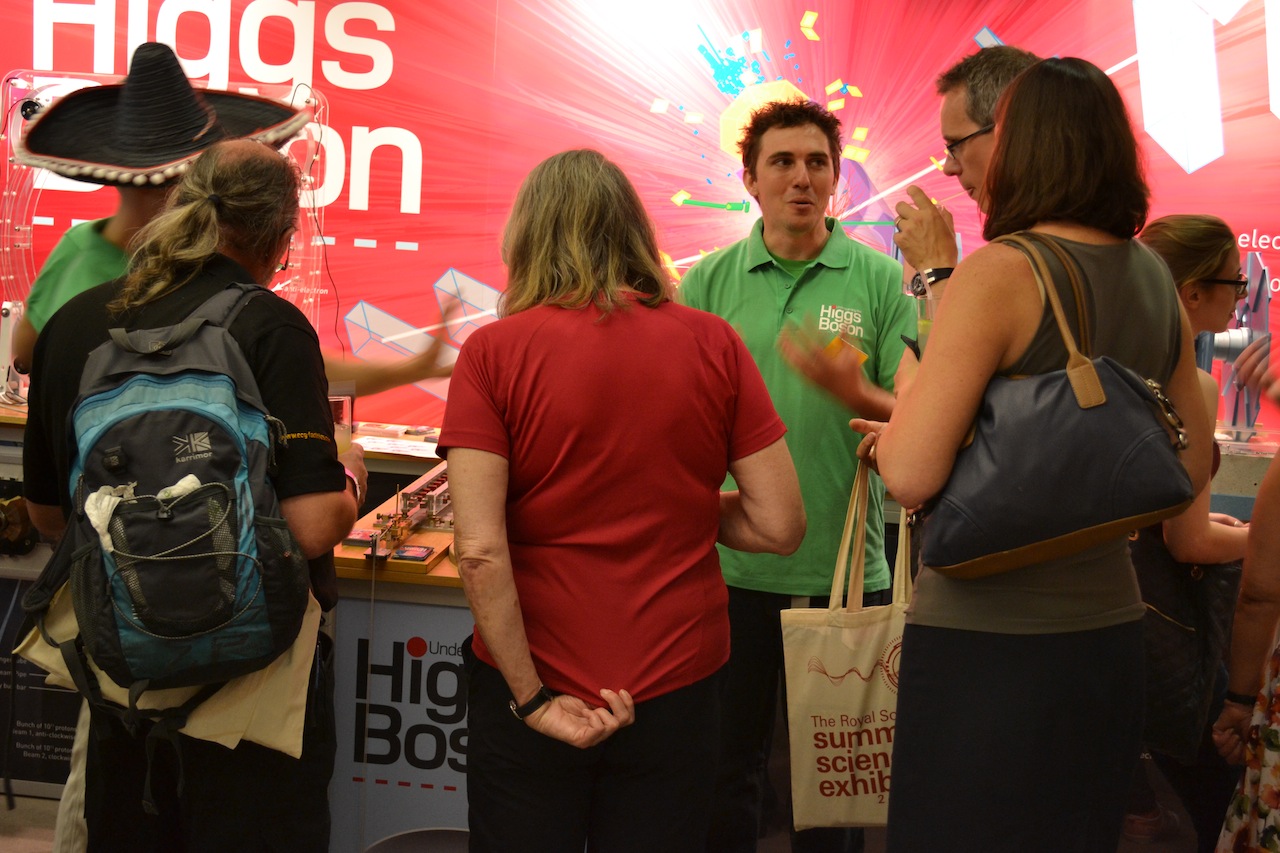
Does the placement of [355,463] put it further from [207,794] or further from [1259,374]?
[1259,374]

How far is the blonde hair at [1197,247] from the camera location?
1.93m

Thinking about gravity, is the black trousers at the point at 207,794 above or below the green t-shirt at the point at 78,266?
below

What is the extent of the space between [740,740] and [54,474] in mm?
1406

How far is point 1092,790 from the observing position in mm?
1359

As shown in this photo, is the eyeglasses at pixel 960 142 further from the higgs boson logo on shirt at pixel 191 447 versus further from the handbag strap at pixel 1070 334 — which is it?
the higgs boson logo on shirt at pixel 191 447

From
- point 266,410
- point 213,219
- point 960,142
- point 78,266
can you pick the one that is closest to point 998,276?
point 960,142

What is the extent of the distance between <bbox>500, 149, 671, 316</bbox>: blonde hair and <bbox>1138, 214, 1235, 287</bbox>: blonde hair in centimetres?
106

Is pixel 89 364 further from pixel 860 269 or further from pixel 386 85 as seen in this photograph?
pixel 386 85

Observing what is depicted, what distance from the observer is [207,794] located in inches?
61.1

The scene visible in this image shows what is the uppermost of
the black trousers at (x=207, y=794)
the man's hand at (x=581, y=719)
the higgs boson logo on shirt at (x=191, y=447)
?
the higgs boson logo on shirt at (x=191, y=447)

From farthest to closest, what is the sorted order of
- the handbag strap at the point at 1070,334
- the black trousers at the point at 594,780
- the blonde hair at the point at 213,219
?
the blonde hair at the point at 213,219
the black trousers at the point at 594,780
the handbag strap at the point at 1070,334

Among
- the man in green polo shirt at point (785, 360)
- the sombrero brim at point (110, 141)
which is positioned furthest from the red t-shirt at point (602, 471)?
the sombrero brim at point (110, 141)

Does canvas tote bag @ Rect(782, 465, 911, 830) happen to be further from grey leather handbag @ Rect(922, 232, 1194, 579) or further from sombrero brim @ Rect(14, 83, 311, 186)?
sombrero brim @ Rect(14, 83, 311, 186)

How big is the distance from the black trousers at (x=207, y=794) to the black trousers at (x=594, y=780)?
0.31 metres
